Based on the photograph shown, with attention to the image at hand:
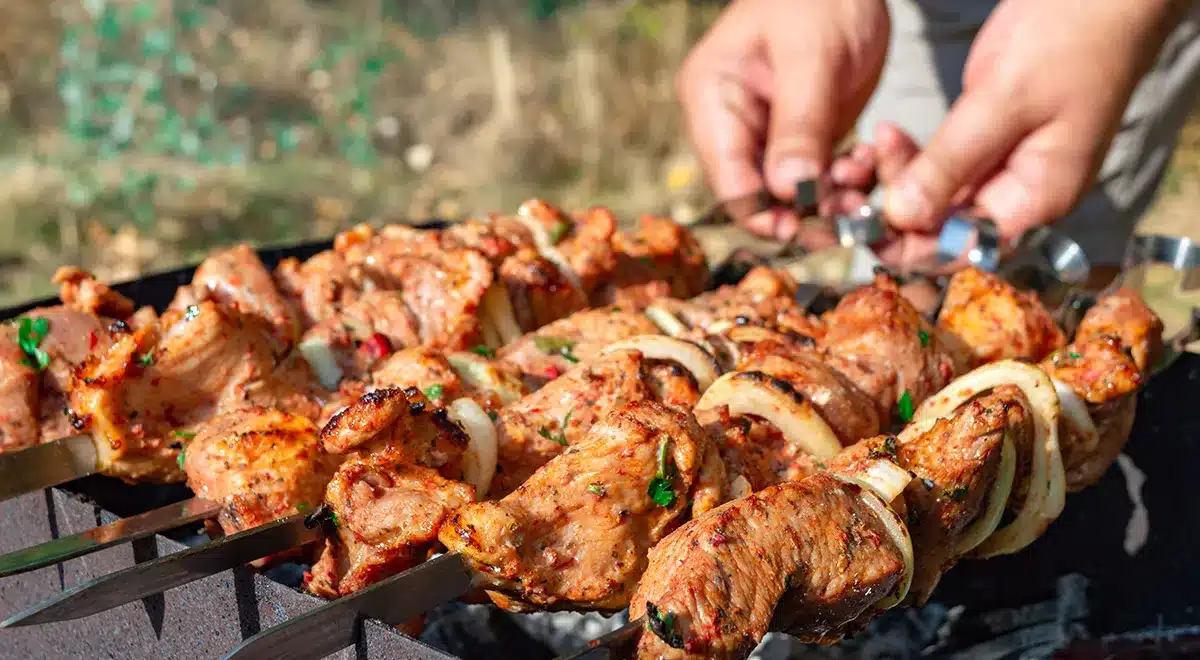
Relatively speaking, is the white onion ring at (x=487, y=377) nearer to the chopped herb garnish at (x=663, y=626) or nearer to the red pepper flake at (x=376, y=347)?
the red pepper flake at (x=376, y=347)

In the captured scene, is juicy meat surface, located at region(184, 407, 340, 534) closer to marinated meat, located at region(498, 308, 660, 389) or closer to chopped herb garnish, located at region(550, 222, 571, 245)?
marinated meat, located at region(498, 308, 660, 389)

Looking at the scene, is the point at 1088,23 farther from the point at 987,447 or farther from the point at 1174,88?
the point at 987,447

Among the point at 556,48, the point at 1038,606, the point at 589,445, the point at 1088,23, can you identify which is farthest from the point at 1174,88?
the point at 556,48

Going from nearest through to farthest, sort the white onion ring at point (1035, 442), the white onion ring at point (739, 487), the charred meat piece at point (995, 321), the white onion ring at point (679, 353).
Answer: the white onion ring at point (739, 487) → the white onion ring at point (1035, 442) → the white onion ring at point (679, 353) → the charred meat piece at point (995, 321)

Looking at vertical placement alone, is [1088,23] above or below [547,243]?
above

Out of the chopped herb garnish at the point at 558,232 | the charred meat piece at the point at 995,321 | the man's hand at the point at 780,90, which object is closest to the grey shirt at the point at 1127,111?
the man's hand at the point at 780,90

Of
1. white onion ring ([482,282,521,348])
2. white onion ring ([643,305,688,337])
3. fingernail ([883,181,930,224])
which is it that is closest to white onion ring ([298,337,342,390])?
white onion ring ([482,282,521,348])
